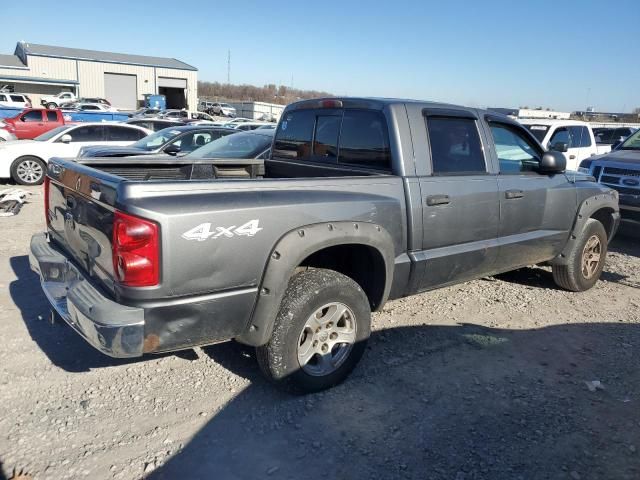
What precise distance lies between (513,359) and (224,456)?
2.38 meters

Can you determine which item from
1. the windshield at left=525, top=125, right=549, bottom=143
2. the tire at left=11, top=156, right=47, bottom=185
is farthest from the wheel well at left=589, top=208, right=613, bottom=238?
the tire at left=11, top=156, right=47, bottom=185

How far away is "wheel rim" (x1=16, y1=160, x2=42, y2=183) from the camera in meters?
11.5

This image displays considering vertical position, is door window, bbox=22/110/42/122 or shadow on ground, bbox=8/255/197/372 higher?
door window, bbox=22/110/42/122

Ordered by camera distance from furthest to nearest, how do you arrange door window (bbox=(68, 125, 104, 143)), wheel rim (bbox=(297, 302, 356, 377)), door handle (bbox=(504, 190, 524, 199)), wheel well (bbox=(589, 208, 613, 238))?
1. door window (bbox=(68, 125, 104, 143))
2. wheel well (bbox=(589, 208, 613, 238))
3. door handle (bbox=(504, 190, 524, 199))
4. wheel rim (bbox=(297, 302, 356, 377))

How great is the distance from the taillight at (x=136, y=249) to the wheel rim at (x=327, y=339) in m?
1.07

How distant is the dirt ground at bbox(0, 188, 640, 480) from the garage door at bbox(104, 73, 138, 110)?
56083 millimetres

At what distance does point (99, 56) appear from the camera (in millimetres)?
55594

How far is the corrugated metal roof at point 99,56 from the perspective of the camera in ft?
175

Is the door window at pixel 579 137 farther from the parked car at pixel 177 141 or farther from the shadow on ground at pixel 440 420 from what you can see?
the shadow on ground at pixel 440 420

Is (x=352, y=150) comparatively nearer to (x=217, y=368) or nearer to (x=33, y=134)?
(x=217, y=368)

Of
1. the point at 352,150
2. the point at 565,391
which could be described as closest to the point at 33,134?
the point at 352,150

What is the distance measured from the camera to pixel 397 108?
3811 millimetres

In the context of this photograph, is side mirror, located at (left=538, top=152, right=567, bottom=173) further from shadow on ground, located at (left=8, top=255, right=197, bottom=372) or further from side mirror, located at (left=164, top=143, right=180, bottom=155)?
side mirror, located at (left=164, top=143, right=180, bottom=155)

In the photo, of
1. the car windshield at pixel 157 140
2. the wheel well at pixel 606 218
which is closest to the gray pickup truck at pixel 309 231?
the wheel well at pixel 606 218
